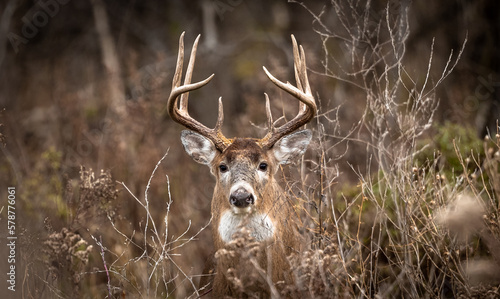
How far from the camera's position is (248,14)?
19031 mm

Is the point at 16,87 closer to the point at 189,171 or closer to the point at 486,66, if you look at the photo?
the point at 189,171

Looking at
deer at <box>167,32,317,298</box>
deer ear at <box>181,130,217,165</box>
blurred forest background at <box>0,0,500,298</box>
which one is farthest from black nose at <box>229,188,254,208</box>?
deer ear at <box>181,130,217,165</box>

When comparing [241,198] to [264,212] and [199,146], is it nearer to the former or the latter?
[264,212]

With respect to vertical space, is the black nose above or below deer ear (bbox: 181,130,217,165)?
below

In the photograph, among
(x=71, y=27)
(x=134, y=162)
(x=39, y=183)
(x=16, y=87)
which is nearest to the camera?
(x=39, y=183)

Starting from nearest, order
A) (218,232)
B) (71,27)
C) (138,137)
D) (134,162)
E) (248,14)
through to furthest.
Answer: (218,232) → (134,162) → (138,137) → (71,27) → (248,14)

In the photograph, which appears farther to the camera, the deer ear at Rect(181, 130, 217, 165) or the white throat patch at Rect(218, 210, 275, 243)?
the deer ear at Rect(181, 130, 217, 165)

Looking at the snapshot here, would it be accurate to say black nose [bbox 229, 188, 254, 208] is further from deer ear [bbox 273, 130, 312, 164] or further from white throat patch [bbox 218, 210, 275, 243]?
deer ear [bbox 273, 130, 312, 164]

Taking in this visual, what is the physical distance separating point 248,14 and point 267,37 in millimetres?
Answer: 2062

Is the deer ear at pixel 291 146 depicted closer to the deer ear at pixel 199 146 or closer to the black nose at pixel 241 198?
the deer ear at pixel 199 146

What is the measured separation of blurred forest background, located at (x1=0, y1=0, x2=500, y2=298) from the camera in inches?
243

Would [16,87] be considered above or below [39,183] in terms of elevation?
above

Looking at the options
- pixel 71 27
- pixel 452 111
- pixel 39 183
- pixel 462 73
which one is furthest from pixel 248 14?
pixel 39 183

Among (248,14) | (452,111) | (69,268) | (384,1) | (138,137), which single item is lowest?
(69,268)
